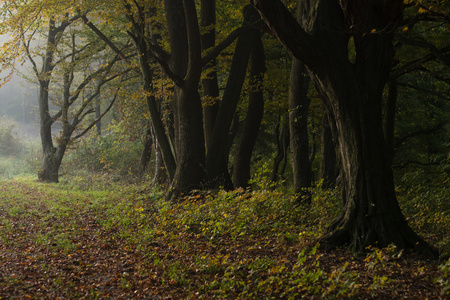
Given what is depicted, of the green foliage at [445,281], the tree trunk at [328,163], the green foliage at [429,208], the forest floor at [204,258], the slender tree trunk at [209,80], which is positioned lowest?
the forest floor at [204,258]

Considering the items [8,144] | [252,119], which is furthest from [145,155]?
[8,144]

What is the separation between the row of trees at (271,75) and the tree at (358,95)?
2cm

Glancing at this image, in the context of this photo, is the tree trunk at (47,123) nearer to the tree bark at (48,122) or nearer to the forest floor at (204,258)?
the tree bark at (48,122)

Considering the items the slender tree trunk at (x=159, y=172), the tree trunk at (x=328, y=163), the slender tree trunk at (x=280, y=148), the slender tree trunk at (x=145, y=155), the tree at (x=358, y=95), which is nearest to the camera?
the tree at (x=358, y=95)

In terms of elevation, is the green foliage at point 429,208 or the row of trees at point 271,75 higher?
the row of trees at point 271,75

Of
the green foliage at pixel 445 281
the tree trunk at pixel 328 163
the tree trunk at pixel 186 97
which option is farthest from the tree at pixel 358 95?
the tree trunk at pixel 328 163

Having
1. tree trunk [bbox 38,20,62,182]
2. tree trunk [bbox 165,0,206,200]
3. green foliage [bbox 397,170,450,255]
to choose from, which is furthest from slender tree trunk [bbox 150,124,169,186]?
green foliage [bbox 397,170,450,255]

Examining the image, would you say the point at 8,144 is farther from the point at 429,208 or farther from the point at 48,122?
the point at 429,208

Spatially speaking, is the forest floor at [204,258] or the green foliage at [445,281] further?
the forest floor at [204,258]

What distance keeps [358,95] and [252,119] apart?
8.12 metres

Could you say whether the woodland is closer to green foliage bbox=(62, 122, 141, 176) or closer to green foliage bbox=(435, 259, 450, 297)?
green foliage bbox=(435, 259, 450, 297)

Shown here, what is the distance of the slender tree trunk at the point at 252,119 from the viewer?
577 inches

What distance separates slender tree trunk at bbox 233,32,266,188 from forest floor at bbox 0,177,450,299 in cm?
366

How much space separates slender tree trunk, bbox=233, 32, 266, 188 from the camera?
577 inches
